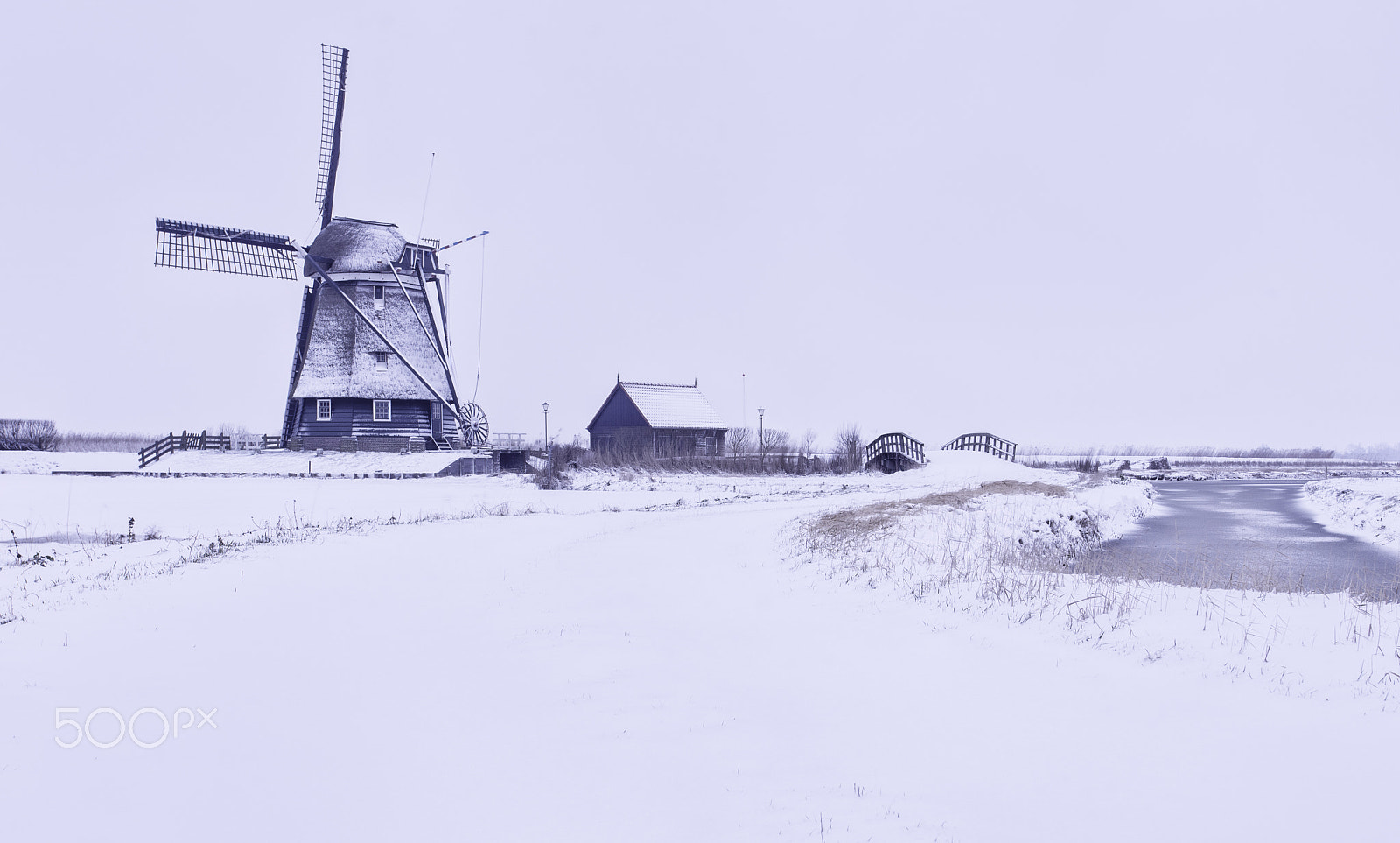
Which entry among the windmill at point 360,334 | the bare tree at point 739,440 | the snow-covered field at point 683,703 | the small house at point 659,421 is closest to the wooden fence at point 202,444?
the windmill at point 360,334

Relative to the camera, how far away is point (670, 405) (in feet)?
161

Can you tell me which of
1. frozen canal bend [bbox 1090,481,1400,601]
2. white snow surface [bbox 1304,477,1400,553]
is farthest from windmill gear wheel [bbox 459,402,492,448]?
white snow surface [bbox 1304,477,1400,553]

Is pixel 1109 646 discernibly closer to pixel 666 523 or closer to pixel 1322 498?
pixel 666 523

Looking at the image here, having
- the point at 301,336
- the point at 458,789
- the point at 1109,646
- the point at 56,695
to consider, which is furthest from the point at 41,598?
the point at 301,336

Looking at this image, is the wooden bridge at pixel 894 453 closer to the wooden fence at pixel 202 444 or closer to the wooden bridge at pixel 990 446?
the wooden bridge at pixel 990 446

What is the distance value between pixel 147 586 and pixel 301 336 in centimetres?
3249

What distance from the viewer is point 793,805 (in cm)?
424

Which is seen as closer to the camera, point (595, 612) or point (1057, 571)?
point (595, 612)

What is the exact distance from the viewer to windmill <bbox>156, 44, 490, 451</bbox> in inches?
1496

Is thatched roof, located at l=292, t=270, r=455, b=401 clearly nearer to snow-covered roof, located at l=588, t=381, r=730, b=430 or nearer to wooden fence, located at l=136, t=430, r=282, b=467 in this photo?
wooden fence, located at l=136, t=430, r=282, b=467

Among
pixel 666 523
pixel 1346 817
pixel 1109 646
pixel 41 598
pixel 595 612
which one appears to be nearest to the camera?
pixel 1346 817

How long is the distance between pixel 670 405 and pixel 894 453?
13.3 metres

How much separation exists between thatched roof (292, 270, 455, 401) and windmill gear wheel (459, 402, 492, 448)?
3266mm

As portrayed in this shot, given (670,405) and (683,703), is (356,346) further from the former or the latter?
(683,703)
